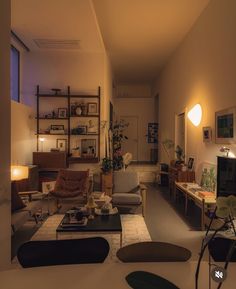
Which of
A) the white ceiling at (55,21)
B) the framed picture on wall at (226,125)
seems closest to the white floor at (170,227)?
the framed picture on wall at (226,125)

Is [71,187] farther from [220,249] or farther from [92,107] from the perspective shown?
[220,249]

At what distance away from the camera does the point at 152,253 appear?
1.86 meters

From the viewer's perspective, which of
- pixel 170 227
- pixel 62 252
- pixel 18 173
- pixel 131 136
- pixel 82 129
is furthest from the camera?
pixel 131 136

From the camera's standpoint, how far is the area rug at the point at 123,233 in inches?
166

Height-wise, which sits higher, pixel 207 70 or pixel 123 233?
pixel 207 70

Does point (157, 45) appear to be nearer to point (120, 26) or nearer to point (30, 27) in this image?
point (120, 26)

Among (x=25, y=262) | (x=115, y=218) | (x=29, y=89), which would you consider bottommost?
(x=115, y=218)

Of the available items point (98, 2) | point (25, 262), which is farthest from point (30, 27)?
point (25, 262)

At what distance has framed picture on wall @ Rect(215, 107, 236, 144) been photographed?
4.44 meters

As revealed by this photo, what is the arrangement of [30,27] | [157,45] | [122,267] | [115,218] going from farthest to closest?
[157,45]
[30,27]
[115,218]
[122,267]

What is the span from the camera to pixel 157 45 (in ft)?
25.8

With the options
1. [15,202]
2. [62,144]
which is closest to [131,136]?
[62,144]

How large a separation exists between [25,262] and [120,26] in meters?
5.99

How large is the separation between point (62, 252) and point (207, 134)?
4391 mm
